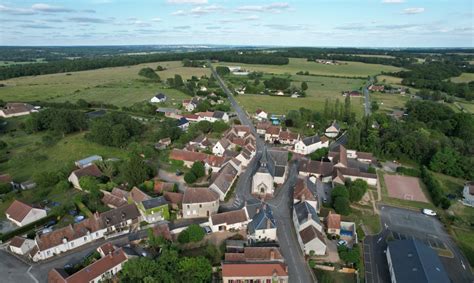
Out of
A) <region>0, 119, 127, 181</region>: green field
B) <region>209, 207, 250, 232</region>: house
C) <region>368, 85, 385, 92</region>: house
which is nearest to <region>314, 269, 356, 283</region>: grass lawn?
<region>209, 207, 250, 232</region>: house

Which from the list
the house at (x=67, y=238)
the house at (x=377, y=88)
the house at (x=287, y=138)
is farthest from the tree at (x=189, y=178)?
the house at (x=377, y=88)

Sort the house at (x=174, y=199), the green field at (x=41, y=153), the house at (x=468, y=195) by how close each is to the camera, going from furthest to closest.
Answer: the green field at (x=41, y=153) → the house at (x=468, y=195) → the house at (x=174, y=199)

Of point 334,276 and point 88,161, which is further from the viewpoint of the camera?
point 88,161

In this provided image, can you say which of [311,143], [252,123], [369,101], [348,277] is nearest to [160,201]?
[348,277]

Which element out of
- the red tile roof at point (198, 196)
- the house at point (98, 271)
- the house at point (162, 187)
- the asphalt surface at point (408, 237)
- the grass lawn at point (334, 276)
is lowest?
the asphalt surface at point (408, 237)

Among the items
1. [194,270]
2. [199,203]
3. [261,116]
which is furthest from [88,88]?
[194,270]

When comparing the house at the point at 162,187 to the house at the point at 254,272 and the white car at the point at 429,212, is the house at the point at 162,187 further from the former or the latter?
the white car at the point at 429,212

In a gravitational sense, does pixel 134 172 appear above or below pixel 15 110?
below

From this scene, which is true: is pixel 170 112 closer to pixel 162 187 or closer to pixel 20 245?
pixel 162 187
